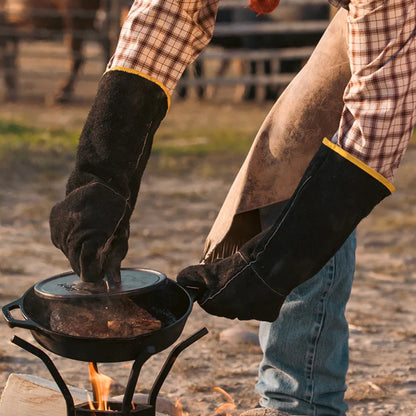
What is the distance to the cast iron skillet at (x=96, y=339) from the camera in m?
1.73

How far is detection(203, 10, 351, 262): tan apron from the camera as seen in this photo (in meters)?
2.23

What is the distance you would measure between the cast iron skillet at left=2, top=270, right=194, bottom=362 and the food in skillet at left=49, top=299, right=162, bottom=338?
0.03m

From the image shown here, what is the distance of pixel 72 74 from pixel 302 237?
868 centimetres

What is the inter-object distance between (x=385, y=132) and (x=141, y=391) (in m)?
1.46

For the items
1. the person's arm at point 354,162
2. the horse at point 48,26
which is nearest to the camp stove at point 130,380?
the person's arm at point 354,162

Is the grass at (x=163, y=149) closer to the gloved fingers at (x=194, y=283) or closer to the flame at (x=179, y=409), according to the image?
the flame at (x=179, y=409)

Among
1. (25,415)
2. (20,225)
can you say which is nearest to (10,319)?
(25,415)

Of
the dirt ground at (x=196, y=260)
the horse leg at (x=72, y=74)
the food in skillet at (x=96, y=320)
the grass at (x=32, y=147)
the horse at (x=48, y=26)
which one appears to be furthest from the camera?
the horse at (x=48, y=26)

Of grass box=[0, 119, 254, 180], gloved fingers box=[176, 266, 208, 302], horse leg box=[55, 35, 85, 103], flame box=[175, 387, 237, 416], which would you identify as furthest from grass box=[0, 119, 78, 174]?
gloved fingers box=[176, 266, 208, 302]

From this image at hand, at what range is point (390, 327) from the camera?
337cm

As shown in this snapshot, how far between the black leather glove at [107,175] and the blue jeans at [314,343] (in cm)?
64

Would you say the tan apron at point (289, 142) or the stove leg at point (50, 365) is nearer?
the stove leg at point (50, 365)

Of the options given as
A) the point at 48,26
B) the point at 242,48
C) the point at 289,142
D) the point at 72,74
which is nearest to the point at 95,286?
the point at 289,142

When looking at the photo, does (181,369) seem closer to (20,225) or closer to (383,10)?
(383,10)
